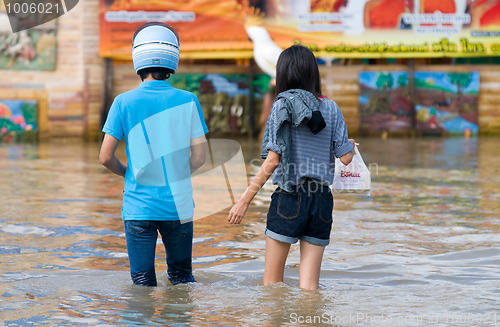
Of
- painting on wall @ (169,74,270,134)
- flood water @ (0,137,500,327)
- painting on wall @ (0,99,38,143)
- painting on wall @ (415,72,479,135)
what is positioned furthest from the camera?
painting on wall @ (415,72,479,135)

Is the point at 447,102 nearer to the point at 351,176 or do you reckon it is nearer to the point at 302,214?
the point at 351,176

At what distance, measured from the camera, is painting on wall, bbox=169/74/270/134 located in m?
19.7

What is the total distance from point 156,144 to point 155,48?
0.55 m

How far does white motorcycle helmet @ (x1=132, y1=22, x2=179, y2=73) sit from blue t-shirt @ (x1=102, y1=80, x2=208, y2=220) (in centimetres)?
11

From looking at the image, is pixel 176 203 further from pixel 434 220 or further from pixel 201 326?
pixel 434 220

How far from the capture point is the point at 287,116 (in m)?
4.51

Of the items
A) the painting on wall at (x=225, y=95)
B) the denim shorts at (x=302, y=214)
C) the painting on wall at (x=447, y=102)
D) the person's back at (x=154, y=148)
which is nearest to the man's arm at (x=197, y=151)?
the person's back at (x=154, y=148)

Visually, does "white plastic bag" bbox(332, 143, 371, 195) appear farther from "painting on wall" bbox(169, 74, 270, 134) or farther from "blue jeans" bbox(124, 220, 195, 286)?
"painting on wall" bbox(169, 74, 270, 134)

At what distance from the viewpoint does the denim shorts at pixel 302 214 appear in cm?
456

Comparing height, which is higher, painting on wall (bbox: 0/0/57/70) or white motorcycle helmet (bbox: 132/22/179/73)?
painting on wall (bbox: 0/0/57/70)

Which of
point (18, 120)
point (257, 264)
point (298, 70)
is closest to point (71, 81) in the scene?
point (18, 120)

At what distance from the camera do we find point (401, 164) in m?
13.5

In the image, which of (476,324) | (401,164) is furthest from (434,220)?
(401,164)

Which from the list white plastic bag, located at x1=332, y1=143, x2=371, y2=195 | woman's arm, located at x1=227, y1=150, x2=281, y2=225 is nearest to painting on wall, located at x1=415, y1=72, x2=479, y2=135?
white plastic bag, located at x1=332, y1=143, x2=371, y2=195
